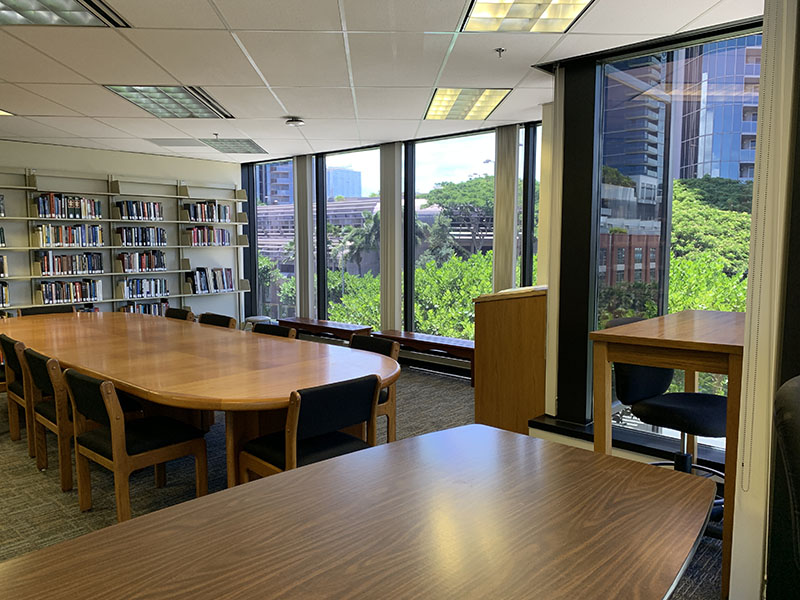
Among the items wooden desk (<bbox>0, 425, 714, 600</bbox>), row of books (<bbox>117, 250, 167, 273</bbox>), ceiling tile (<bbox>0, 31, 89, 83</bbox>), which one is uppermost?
ceiling tile (<bbox>0, 31, 89, 83</bbox>)

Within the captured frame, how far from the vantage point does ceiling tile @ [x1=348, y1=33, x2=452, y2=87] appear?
358 centimetres

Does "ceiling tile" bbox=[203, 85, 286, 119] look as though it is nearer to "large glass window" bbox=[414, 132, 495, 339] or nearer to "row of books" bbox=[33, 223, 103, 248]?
"large glass window" bbox=[414, 132, 495, 339]

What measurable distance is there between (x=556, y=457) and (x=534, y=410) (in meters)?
3.06

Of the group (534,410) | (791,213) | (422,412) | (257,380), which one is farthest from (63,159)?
(791,213)

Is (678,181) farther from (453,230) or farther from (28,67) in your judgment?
(28,67)

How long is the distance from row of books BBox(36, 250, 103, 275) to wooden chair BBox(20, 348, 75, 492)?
4.07m

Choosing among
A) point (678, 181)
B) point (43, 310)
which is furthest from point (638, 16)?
point (43, 310)

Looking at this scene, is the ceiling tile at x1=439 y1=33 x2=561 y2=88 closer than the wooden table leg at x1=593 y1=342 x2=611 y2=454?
No

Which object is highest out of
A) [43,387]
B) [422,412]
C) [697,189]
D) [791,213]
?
[697,189]

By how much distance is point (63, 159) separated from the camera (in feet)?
23.8

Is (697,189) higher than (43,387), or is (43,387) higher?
(697,189)

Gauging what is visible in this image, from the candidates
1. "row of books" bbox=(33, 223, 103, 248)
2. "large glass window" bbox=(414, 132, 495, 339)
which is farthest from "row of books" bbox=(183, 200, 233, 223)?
"large glass window" bbox=(414, 132, 495, 339)

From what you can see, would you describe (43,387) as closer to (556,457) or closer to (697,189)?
(556,457)

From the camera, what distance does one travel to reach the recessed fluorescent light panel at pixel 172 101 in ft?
15.6
